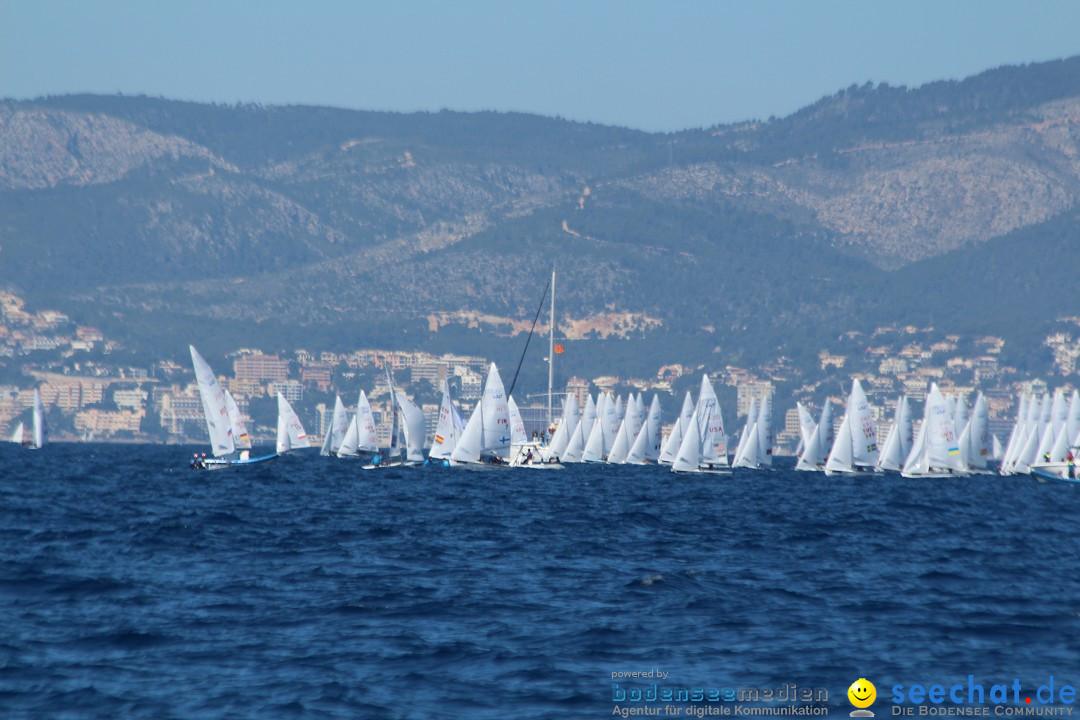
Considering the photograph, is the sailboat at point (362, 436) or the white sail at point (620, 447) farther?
the sailboat at point (362, 436)

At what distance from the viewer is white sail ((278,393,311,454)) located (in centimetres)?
13038

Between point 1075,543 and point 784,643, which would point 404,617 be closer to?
point 784,643

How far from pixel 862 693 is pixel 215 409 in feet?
242

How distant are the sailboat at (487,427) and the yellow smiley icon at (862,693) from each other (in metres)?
73.1

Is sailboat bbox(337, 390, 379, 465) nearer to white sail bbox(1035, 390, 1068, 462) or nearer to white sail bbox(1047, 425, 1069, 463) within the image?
white sail bbox(1035, 390, 1068, 462)

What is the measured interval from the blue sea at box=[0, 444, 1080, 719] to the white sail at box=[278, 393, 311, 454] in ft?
218

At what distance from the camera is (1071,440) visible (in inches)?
4771

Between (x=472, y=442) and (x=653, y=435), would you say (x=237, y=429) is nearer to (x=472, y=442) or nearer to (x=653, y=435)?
(x=472, y=442)

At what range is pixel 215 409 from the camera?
313 ft

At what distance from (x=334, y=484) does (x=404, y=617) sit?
58.8 meters

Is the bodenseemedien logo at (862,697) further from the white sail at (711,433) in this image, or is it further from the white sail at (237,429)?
the white sail at (711,433)

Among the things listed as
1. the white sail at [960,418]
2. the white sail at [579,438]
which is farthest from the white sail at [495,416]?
the white sail at [960,418]

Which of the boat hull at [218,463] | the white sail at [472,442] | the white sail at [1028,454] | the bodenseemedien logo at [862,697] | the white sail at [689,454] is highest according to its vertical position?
the bodenseemedien logo at [862,697]

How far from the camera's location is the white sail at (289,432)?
130 m
